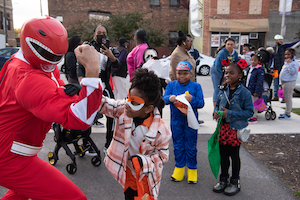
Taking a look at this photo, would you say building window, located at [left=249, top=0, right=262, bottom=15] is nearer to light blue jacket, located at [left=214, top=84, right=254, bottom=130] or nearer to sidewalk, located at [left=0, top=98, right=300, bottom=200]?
sidewalk, located at [left=0, top=98, right=300, bottom=200]

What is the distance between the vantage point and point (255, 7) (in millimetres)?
25219

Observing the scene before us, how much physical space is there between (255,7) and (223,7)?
3098 mm

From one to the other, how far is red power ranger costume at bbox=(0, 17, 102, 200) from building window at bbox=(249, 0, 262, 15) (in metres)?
26.9

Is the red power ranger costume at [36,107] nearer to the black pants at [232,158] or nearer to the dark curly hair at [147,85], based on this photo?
the dark curly hair at [147,85]

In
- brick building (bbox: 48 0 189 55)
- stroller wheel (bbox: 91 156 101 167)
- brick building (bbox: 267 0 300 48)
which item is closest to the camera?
stroller wheel (bbox: 91 156 101 167)

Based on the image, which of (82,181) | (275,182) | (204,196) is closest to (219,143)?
(204,196)

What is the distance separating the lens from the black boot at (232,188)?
134 inches

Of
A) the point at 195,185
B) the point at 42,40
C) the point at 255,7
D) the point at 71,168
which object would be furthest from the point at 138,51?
the point at 255,7

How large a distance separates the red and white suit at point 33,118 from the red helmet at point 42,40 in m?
0.09

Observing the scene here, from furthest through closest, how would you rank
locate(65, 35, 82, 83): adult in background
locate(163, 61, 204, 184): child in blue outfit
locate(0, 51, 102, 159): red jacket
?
locate(65, 35, 82, 83): adult in background, locate(163, 61, 204, 184): child in blue outfit, locate(0, 51, 102, 159): red jacket

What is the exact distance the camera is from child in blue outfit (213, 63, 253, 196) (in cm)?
331

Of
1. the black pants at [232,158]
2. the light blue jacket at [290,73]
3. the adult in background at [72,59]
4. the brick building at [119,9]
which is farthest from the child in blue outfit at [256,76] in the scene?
the brick building at [119,9]

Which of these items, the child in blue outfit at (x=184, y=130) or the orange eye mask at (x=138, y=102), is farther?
the child in blue outfit at (x=184, y=130)

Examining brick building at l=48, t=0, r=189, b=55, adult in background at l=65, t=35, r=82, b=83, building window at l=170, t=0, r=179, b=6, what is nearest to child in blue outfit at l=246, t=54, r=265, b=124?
adult in background at l=65, t=35, r=82, b=83
